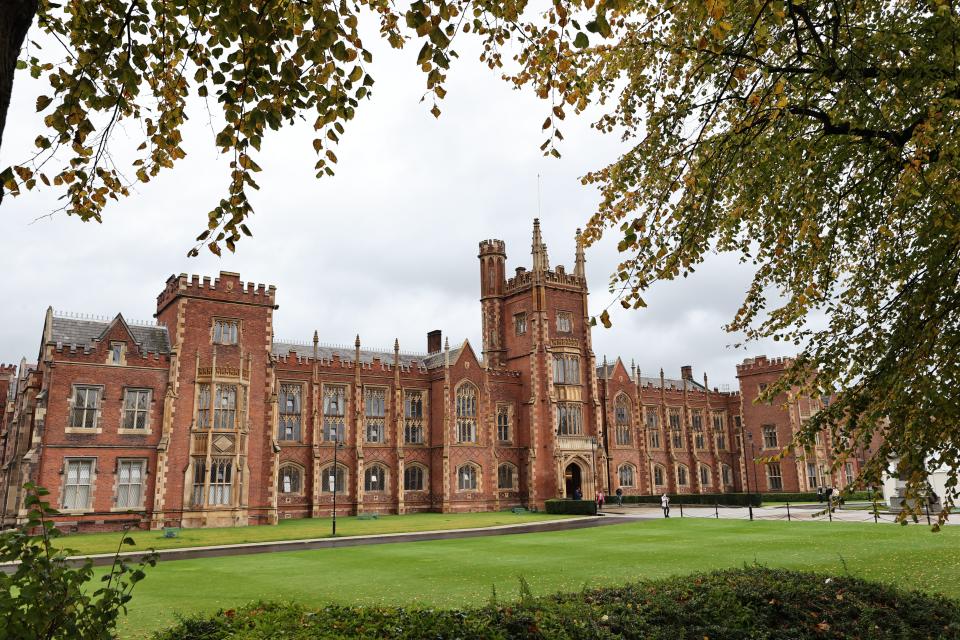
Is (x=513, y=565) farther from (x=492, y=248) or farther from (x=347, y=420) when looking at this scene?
(x=492, y=248)

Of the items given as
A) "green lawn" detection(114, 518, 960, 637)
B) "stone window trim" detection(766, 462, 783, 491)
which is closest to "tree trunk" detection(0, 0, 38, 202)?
"green lawn" detection(114, 518, 960, 637)

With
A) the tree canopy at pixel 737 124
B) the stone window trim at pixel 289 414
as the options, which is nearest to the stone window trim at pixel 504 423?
the stone window trim at pixel 289 414

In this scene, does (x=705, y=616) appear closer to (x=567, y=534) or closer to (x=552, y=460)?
(x=567, y=534)

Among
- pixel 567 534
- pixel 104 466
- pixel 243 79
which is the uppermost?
pixel 243 79

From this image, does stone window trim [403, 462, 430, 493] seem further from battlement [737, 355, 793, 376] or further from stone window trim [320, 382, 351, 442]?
battlement [737, 355, 793, 376]

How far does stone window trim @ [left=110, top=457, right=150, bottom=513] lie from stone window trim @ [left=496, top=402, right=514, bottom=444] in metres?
23.5

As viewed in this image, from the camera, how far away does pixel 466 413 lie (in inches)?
1843

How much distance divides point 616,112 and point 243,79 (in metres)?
5.58

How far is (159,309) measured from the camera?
128 feet

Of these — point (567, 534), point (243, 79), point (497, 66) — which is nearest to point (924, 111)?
point (497, 66)

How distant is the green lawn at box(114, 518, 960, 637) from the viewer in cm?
1269

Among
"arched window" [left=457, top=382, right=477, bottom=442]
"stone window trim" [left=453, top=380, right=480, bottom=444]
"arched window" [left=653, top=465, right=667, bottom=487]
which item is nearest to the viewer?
"stone window trim" [left=453, top=380, right=480, bottom=444]

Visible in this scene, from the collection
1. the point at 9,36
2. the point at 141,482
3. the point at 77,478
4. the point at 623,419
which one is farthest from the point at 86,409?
the point at 623,419

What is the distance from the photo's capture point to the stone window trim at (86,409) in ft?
104
